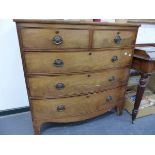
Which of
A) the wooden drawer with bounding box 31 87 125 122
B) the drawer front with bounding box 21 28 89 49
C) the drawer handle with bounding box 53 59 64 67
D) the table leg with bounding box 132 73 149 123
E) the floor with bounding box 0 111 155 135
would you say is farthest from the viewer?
the floor with bounding box 0 111 155 135

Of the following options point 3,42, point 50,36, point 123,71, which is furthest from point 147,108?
point 3,42

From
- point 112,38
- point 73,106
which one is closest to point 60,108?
point 73,106

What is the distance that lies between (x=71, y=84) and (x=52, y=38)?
16.2 inches

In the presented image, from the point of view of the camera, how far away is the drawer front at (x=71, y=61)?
3.69 ft

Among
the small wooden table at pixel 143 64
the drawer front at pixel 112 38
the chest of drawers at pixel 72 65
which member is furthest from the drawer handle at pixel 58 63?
the small wooden table at pixel 143 64

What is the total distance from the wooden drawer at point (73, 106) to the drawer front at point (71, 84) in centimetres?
6

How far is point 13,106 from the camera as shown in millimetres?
1781

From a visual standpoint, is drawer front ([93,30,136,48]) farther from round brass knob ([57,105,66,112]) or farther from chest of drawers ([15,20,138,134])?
round brass knob ([57,105,66,112])

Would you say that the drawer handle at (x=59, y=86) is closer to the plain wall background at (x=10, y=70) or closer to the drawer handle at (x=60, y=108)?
the drawer handle at (x=60, y=108)

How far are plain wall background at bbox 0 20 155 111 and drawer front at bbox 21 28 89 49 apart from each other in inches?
21.1

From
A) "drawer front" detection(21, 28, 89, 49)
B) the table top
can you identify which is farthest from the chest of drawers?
the table top

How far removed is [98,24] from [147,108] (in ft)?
3.88

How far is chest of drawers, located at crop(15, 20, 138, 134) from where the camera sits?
42.2 inches

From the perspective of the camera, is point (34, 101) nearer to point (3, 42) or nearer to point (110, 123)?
point (3, 42)
